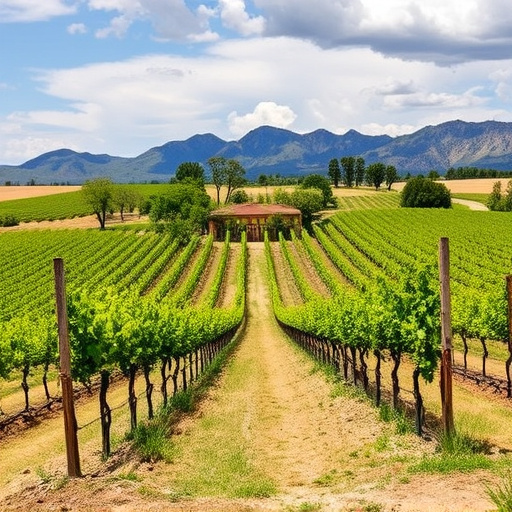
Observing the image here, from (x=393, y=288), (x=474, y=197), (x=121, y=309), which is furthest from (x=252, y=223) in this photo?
(x=393, y=288)

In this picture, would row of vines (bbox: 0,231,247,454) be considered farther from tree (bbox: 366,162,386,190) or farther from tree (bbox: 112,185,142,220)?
tree (bbox: 366,162,386,190)

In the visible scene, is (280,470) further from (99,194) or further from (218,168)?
(218,168)

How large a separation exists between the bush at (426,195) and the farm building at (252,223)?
34.1 m

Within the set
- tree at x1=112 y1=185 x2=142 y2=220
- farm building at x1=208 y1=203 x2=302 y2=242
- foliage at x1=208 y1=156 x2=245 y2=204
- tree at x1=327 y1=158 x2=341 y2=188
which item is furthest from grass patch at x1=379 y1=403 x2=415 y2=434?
tree at x1=327 y1=158 x2=341 y2=188

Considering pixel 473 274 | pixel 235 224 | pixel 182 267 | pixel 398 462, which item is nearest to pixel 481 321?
pixel 398 462

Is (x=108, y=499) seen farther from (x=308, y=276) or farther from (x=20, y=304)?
(x=308, y=276)

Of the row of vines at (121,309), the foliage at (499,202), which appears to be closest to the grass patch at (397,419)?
the row of vines at (121,309)

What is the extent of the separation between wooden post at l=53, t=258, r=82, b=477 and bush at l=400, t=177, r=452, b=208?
386ft

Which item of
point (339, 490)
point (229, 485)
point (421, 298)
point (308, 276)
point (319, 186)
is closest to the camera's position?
point (339, 490)

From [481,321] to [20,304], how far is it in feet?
127

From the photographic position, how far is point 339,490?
10117 mm

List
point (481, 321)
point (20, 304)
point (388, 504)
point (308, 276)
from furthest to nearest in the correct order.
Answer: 1. point (308, 276)
2. point (20, 304)
3. point (481, 321)
4. point (388, 504)

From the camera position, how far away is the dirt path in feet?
30.0

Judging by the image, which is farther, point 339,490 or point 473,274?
point 473,274
